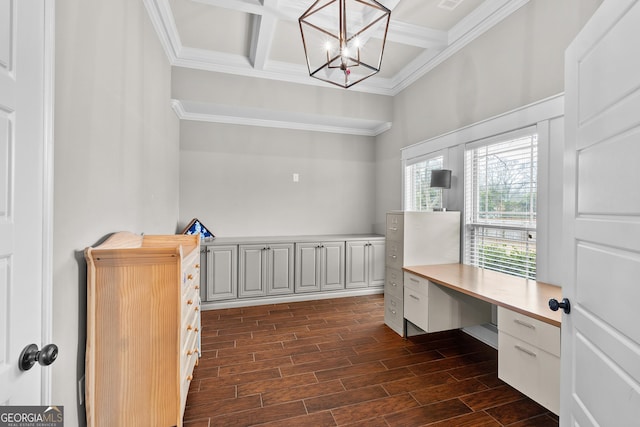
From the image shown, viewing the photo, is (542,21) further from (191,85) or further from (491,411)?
(191,85)

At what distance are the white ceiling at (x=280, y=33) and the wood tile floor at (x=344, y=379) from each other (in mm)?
3029

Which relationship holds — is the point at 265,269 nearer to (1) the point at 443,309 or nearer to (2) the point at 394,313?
(2) the point at 394,313

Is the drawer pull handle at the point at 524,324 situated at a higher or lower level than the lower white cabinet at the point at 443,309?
higher

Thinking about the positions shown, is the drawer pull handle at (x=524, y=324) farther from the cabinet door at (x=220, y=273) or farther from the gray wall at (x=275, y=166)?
the gray wall at (x=275, y=166)

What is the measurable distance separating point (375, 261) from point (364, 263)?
0.19 metres

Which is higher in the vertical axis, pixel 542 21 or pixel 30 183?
pixel 542 21

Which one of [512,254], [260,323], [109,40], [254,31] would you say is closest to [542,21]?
[512,254]

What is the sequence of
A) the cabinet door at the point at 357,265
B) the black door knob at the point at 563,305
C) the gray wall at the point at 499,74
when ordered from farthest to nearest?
the cabinet door at the point at 357,265 < the gray wall at the point at 499,74 < the black door knob at the point at 563,305

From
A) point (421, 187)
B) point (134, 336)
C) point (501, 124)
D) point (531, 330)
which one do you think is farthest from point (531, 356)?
point (421, 187)

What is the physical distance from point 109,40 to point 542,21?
10.1 feet

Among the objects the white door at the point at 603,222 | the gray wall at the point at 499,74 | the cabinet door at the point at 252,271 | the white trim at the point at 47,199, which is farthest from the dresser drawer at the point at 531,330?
the cabinet door at the point at 252,271

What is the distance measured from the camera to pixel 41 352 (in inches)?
33.3

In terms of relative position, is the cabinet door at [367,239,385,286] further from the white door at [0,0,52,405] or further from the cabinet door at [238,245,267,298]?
the white door at [0,0,52,405]

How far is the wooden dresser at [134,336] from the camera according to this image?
1460 millimetres
